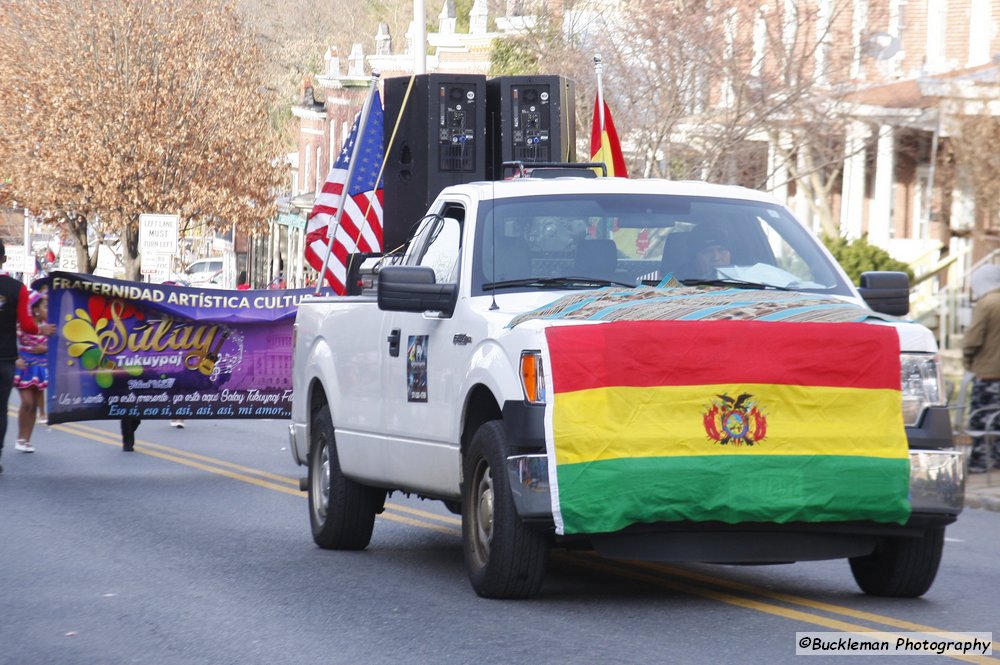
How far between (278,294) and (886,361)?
33.5 ft

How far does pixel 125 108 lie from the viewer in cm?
5162

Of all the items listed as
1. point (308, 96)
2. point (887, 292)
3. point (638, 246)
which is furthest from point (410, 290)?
point (308, 96)

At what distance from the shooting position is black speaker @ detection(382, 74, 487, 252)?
15859mm

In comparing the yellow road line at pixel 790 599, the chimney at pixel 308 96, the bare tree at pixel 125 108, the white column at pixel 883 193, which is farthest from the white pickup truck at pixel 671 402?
the chimney at pixel 308 96

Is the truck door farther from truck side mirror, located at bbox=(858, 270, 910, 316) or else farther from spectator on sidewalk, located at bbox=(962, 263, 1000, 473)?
spectator on sidewalk, located at bbox=(962, 263, 1000, 473)

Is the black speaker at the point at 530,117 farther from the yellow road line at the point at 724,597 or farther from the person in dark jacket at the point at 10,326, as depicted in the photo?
the yellow road line at the point at 724,597

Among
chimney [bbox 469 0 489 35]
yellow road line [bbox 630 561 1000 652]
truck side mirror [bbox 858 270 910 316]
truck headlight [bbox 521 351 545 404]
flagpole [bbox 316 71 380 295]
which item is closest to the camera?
yellow road line [bbox 630 561 1000 652]

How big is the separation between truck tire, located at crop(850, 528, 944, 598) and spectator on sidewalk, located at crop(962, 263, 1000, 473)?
812 centimetres

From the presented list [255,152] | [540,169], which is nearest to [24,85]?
[255,152]

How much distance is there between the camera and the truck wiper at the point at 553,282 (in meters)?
8.98

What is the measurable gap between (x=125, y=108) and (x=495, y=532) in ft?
149

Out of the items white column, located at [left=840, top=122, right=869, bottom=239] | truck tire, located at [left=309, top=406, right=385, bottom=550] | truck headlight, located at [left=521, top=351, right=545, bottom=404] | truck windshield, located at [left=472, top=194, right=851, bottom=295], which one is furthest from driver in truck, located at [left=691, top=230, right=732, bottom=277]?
white column, located at [left=840, top=122, right=869, bottom=239]

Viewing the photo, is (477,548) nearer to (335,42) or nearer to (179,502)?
(179,502)

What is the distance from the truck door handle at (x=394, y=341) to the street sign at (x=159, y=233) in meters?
30.8
